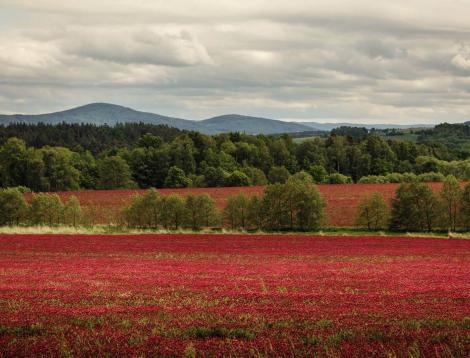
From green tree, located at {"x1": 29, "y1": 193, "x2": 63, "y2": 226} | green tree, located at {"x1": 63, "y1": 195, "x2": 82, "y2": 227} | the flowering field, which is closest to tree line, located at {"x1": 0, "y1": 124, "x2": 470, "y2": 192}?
green tree, located at {"x1": 63, "y1": 195, "x2": 82, "y2": 227}

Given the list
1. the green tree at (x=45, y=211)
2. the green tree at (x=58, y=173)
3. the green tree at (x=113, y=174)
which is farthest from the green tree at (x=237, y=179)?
the green tree at (x=45, y=211)

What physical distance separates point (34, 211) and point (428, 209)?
5120 centimetres

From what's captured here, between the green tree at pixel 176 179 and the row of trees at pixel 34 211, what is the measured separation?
73522mm

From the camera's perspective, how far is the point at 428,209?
229ft

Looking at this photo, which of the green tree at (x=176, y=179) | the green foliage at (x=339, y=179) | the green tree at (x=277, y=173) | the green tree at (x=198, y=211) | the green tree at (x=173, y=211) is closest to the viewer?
the green tree at (x=198, y=211)

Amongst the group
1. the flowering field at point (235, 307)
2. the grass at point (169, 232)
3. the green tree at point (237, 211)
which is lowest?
the grass at point (169, 232)

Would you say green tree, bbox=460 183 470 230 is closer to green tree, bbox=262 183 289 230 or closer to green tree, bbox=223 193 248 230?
green tree, bbox=262 183 289 230

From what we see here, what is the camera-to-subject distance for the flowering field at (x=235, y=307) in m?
10.9

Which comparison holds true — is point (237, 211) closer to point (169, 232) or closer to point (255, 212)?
point (255, 212)

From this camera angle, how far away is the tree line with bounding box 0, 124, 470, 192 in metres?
145

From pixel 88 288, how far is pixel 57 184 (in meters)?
132

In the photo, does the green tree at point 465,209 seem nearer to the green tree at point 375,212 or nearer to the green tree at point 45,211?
Result: the green tree at point 375,212

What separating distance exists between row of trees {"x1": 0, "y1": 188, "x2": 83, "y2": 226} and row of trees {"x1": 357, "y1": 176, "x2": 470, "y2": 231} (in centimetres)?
4038

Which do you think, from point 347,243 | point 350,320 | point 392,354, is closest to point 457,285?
point 350,320
